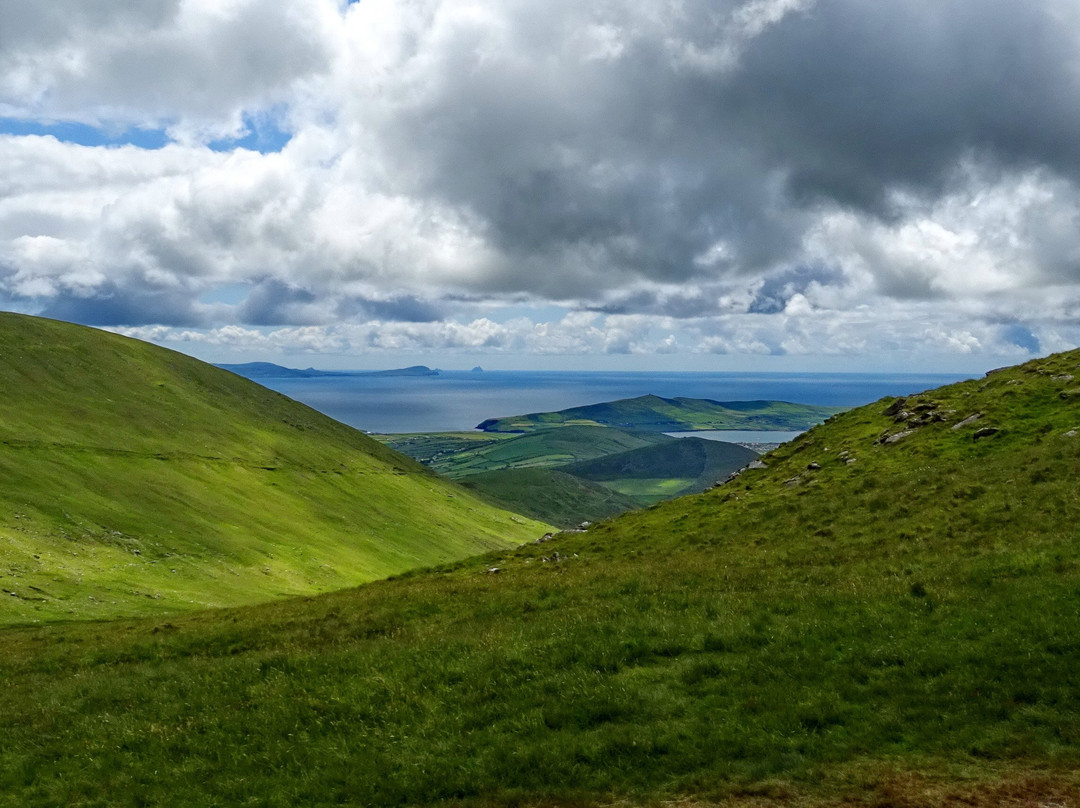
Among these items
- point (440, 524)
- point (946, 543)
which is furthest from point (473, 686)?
point (440, 524)

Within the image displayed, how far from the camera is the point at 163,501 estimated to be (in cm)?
10831

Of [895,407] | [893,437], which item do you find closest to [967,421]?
[893,437]

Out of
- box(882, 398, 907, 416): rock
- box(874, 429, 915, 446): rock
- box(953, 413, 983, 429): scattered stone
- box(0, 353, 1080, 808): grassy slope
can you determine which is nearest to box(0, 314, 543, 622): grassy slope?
box(0, 353, 1080, 808): grassy slope

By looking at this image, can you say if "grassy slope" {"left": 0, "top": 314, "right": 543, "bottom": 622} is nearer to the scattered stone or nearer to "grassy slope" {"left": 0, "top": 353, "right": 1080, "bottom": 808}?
"grassy slope" {"left": 0, "top": 353, "right": 1080, "bottom": 808}

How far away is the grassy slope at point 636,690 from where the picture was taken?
45.2ft

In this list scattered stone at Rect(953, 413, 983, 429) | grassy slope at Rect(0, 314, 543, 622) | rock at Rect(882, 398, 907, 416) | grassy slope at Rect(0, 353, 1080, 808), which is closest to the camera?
grassy slope at Rect(0, 353, 1080, 808)

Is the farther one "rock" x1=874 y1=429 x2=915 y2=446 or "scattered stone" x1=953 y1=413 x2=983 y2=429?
"rock" x1=874 y1=429 x2=915 y2=446

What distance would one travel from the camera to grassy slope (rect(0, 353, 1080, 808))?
13773 mm

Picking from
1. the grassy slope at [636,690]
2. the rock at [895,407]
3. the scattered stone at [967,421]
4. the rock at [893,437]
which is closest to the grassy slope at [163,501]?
the grassy slope at [636,690]

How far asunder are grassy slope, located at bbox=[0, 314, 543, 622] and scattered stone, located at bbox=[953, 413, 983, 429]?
63349mm

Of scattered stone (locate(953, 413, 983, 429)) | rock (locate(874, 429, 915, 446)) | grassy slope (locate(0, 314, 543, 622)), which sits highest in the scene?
scattered stone (locate(953, 413, 983, 429))

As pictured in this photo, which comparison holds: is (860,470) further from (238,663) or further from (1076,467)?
(238,663)

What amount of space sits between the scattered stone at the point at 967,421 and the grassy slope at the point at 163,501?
6335 centimetres

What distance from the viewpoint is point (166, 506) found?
349 ft
